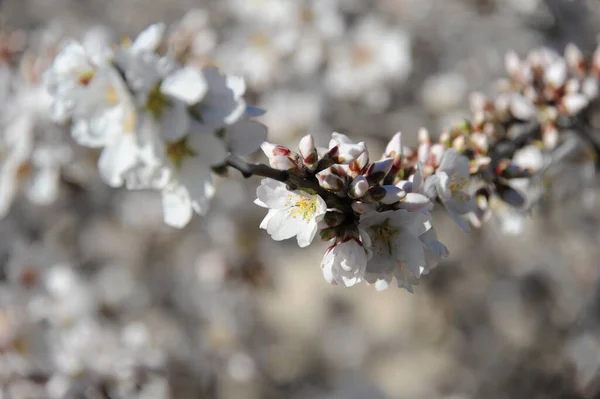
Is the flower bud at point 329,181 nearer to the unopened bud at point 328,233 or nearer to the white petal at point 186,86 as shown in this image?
the unopened bud at point 328,233

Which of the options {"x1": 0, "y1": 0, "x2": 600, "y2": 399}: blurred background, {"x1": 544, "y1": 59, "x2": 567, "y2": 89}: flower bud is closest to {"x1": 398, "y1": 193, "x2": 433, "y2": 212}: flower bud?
{"x1": 544, "y1": 59, "x2": 567, "y2": 89}: flower bud

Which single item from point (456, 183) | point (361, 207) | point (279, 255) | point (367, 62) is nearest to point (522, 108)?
point (456, 183)

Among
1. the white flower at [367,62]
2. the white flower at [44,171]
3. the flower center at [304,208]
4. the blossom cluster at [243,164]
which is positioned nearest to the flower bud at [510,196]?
the blossom cluster at [243,164]

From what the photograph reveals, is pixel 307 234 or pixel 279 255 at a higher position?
pixel 307 234

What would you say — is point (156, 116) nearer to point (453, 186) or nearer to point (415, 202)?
point (415, 202)

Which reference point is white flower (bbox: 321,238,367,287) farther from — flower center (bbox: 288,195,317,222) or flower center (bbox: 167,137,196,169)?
flower center (bbox: 167,137,196,169)
